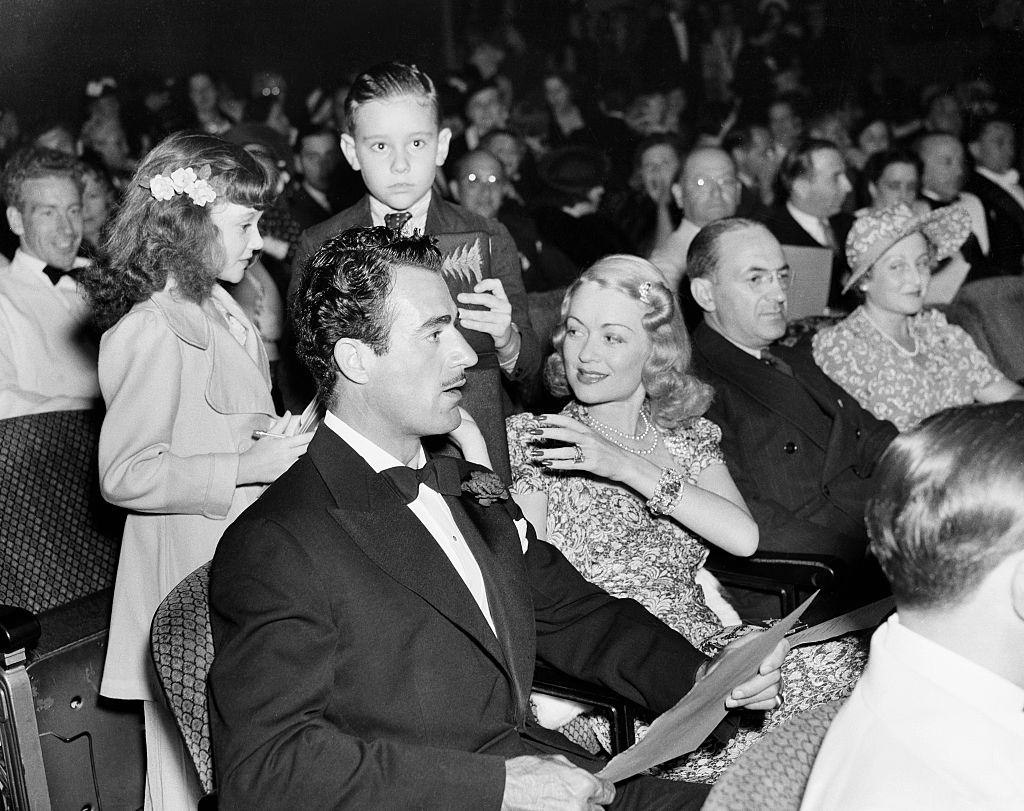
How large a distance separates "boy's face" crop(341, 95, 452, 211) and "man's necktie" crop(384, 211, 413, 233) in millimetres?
66

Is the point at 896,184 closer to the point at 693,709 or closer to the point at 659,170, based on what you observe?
the point at 659,170

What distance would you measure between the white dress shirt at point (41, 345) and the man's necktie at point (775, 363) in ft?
7.34

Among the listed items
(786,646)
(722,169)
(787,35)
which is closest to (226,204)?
(786,646)

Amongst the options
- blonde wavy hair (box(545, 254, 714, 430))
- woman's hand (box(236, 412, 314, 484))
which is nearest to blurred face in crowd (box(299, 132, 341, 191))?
blonde wavy hair (box(545, 254, 714, 430))

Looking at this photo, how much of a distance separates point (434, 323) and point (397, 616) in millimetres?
516

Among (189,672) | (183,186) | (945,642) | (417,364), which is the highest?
(183,186)

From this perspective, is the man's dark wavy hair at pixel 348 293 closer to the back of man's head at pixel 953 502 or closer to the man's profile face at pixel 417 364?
the man's profile face at pixel 417 364

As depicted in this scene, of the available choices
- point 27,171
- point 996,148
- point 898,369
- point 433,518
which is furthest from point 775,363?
point 996,148

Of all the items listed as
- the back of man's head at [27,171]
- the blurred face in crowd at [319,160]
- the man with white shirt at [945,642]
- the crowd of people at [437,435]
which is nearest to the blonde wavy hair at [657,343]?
the crowd of people at [437,435]

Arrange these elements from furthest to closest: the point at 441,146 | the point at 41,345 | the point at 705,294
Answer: the point at 41,345, the point at 705,294, the point at 441,146

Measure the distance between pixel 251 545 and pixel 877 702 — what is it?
3.16 ft

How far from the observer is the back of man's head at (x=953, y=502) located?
1.19 m

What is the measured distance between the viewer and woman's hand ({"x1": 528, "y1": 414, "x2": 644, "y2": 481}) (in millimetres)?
2586

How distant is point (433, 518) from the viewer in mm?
1985
